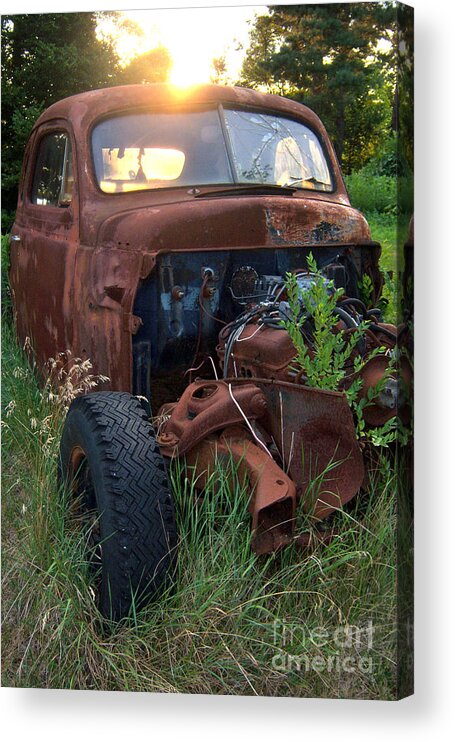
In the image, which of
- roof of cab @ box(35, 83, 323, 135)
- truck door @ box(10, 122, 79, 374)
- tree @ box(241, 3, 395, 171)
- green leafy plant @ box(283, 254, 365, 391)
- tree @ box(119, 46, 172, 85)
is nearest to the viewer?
green leafy plant @ box(283, 254, 365, 391)

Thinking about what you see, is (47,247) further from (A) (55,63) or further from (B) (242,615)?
(B) (242,615)

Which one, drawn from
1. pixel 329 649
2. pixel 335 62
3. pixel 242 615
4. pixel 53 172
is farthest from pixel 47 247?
pixel 329 649

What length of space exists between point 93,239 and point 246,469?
1213mm

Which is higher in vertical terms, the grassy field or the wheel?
the wheel

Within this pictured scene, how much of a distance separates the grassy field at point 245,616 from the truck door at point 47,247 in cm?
105

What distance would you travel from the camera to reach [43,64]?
3.64 metres

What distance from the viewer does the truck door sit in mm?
3910

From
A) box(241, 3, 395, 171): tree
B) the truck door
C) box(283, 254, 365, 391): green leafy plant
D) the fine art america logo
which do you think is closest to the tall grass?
the fine art america logo

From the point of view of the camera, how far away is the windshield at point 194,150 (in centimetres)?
371

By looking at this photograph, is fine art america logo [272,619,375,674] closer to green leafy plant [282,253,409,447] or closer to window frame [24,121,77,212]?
green leafy plant [282,253,409,447]

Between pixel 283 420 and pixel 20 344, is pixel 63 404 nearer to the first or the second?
pixel 20 344

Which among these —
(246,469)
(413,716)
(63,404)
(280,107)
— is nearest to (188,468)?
(246,469)

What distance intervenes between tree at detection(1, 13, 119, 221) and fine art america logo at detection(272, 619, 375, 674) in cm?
193

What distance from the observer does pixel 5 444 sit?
12.0 ft
